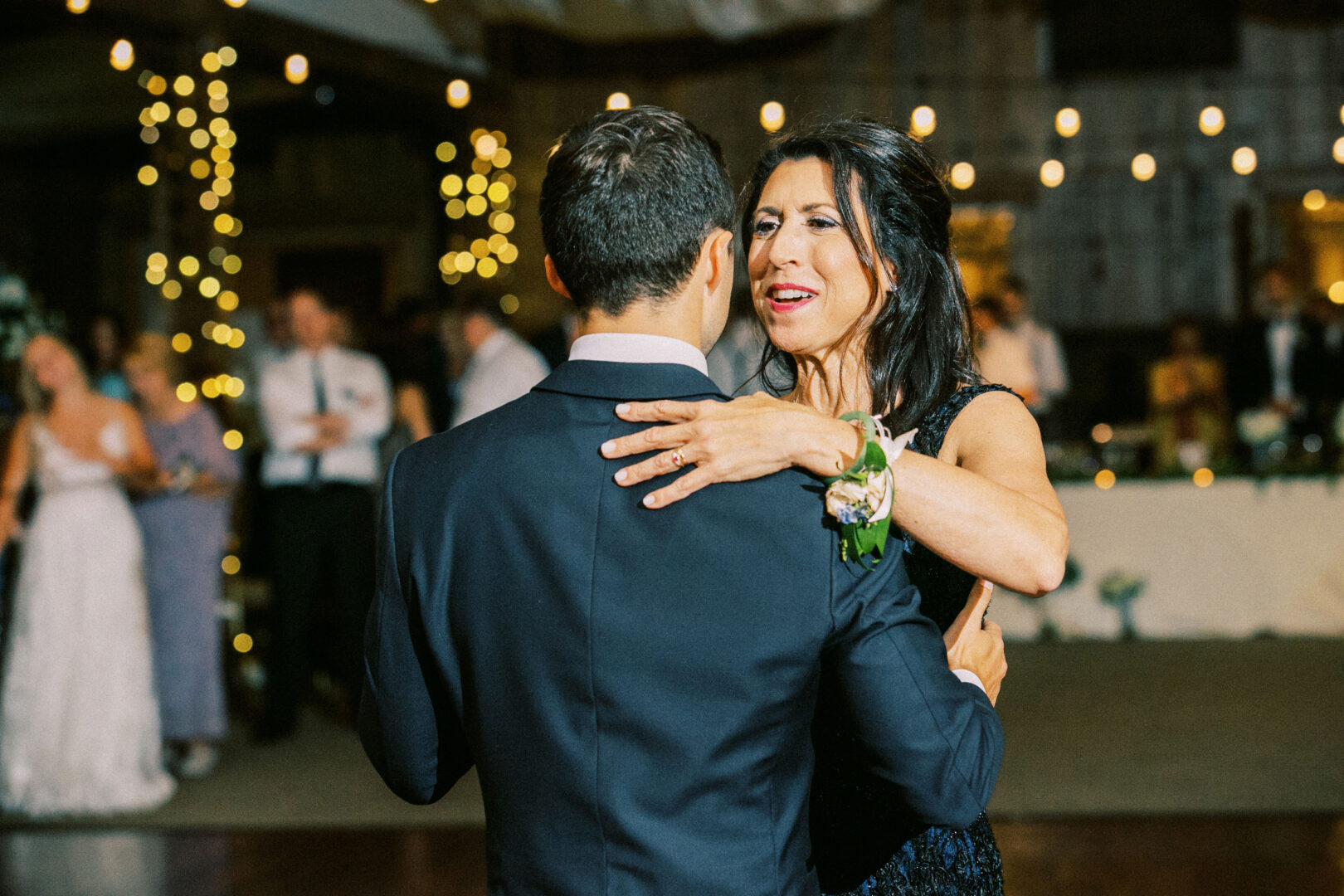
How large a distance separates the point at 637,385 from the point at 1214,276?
9.05 m

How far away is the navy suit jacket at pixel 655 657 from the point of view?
3.39ft

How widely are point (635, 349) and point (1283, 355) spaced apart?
6761 millimetres

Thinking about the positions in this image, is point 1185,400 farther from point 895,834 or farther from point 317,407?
point 895,834

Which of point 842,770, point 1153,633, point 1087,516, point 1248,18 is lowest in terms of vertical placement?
point 1153,633

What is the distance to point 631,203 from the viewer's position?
107 cm

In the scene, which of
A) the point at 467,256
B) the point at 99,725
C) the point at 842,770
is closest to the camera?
the point at 842,770

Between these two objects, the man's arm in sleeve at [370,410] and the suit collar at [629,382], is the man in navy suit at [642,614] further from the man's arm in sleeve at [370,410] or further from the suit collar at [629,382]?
the man's arm in sleeve at [370,410]

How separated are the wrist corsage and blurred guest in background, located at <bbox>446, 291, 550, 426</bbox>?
3735mm

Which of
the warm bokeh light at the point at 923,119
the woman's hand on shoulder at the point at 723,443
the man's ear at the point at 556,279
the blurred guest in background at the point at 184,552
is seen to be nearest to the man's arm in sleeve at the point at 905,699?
the woman's hand on shoulder at the point at 723,443

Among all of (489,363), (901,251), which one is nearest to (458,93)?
(489,363)

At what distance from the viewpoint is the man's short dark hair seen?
1.07 meters

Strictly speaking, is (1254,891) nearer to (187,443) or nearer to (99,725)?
(99,725)

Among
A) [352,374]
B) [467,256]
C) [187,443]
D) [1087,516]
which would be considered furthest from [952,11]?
[187,443]

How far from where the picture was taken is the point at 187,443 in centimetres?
466
